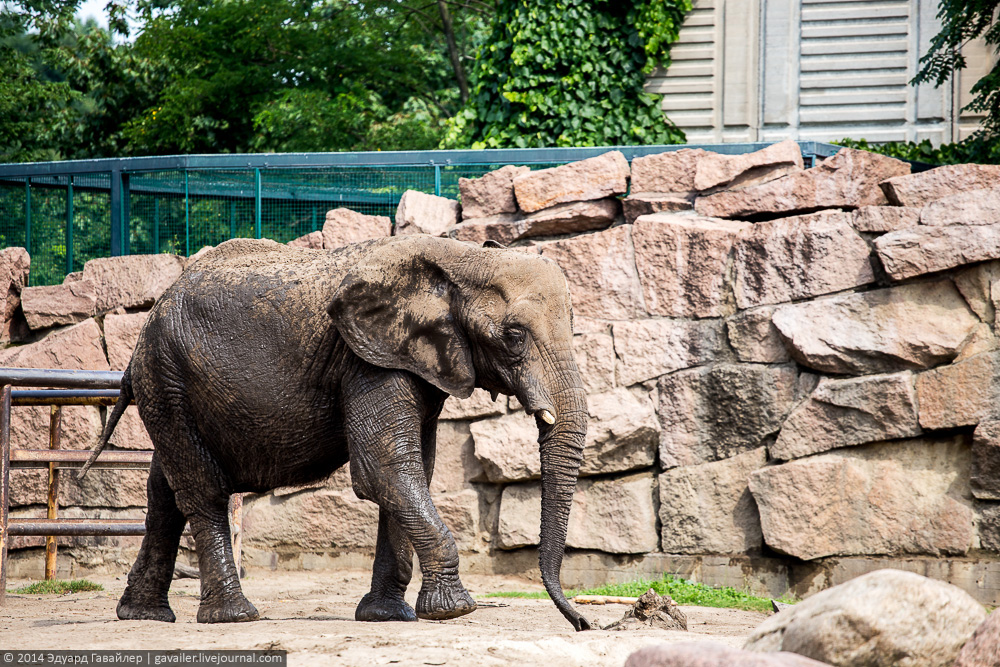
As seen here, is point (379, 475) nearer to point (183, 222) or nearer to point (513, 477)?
point (513, 477)

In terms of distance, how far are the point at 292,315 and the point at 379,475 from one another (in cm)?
93

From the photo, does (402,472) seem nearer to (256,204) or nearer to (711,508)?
(711,508)

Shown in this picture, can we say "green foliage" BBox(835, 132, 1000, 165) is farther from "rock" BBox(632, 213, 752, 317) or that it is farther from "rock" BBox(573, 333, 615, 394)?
"rock" BBox(573, 333, 615, 394)

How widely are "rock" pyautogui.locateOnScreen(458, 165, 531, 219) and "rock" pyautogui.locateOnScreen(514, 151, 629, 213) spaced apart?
0.42 ft

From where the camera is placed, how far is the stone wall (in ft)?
25.2

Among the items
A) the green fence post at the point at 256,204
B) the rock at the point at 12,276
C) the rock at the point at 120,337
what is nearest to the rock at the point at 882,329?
the green fence post at the point at 256,204

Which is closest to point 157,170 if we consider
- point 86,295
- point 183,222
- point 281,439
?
point 183,222

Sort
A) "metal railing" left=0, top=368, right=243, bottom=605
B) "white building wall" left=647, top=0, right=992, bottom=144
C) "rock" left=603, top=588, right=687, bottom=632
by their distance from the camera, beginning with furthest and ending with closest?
"white building wall" left=647, top=0, right=992, bottom=144 < "metal railing" left=0, top=368, right=243, bottom=605 < "rock" left=603, top=588, right=687, bottom=632

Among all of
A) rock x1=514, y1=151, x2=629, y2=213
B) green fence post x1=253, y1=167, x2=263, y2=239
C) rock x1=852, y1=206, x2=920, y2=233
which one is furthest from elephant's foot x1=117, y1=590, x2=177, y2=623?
rock x1=852, y1=206, x2=920, y2=233

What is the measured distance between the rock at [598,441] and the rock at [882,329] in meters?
1.19

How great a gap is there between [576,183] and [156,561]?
14.1 ft

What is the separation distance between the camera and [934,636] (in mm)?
3750

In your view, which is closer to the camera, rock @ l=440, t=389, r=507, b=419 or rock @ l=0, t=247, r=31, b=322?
rock @ l=440, t=389, r=507, b=419

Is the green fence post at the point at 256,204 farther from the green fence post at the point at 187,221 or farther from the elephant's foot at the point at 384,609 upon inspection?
the elephant's foot at the point at 384,609
